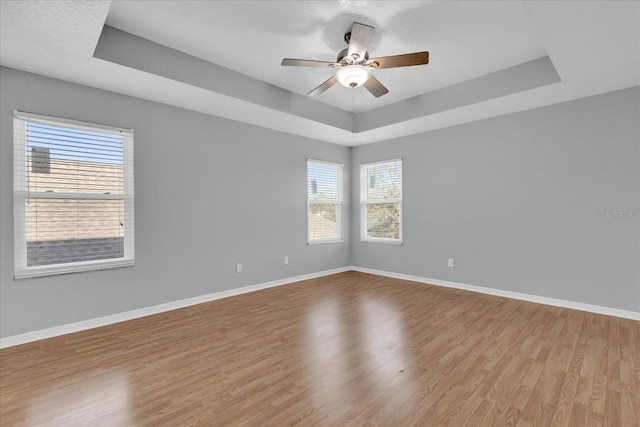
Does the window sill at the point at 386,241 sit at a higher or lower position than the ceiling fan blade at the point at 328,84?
lower

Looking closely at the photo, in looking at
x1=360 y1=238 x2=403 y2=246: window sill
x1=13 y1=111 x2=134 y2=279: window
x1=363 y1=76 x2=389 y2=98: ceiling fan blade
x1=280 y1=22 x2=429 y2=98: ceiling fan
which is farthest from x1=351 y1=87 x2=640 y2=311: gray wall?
x1=13 y1=111 x2=134 y2=279: window

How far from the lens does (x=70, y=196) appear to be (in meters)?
3.08

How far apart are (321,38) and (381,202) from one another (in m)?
3.39

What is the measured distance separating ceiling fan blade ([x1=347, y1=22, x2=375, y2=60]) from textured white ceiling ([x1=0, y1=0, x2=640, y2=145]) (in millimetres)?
237

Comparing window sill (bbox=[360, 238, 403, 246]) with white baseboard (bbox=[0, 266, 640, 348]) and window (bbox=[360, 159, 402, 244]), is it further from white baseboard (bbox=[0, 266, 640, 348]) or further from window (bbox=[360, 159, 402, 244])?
white baseboard (bbox=[0, 266, 640, 348])

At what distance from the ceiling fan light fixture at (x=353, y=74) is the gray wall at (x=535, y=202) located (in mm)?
2571

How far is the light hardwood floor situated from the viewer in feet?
5.88

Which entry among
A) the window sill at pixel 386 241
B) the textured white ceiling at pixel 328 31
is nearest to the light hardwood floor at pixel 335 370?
the window sill at pixel 386 241

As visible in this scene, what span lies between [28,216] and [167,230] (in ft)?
4.13

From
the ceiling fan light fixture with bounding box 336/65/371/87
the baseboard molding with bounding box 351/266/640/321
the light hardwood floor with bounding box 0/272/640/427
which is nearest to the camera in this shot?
the light hardwood floor with bounding box 0/272/640/427

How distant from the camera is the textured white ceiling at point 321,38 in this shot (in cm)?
220

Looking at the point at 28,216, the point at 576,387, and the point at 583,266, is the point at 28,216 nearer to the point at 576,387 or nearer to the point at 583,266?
the point at 576,387

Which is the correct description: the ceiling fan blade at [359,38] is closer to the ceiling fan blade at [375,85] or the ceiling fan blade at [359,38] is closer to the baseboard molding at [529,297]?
the ceiling fan blade at [375,85]

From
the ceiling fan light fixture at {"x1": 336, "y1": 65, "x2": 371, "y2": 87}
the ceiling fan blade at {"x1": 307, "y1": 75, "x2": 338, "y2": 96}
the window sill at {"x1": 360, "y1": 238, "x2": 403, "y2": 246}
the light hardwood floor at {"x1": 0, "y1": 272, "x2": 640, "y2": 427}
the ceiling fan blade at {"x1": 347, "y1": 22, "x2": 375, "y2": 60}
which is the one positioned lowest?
the light hardwood floor at {"x1": 0, "y1": 272, "x2": 640, "y2": 427}
